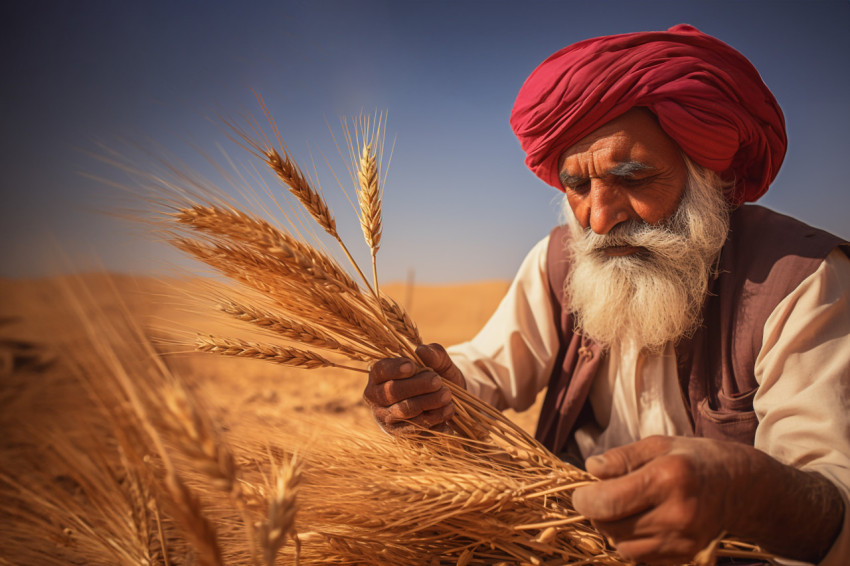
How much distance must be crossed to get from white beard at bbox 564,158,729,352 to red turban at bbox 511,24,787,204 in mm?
151

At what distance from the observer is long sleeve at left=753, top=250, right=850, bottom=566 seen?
1252 millimetres

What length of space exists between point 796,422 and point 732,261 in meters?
0.68

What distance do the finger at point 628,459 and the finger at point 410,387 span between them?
50cm

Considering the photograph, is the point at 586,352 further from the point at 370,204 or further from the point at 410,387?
the point at 370,204

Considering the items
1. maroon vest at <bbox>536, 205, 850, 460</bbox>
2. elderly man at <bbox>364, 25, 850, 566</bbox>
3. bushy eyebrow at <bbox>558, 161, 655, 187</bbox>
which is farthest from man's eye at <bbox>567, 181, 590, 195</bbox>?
maroon vest at <bbox>536, 205, 850, 460</bbox>

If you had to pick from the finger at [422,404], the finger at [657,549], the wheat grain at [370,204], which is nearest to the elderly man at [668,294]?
the finger at [422,404]

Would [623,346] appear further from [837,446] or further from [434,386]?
[434,386]

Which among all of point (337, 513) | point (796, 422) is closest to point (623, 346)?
point (796, 422)

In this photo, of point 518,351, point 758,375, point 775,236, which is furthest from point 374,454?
point 775,236

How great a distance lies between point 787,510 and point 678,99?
1401 millimetres

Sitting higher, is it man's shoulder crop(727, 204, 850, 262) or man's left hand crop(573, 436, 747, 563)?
man's shoulder crop(727, 204, 850, 262)

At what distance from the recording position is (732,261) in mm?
1792

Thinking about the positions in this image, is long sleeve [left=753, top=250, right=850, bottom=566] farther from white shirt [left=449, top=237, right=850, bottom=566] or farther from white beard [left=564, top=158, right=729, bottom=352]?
white beard [left=564, top=158, right=729, bottom=352]

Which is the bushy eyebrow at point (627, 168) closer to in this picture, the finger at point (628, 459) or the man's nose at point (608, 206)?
the man's nose at point (608, 206)
